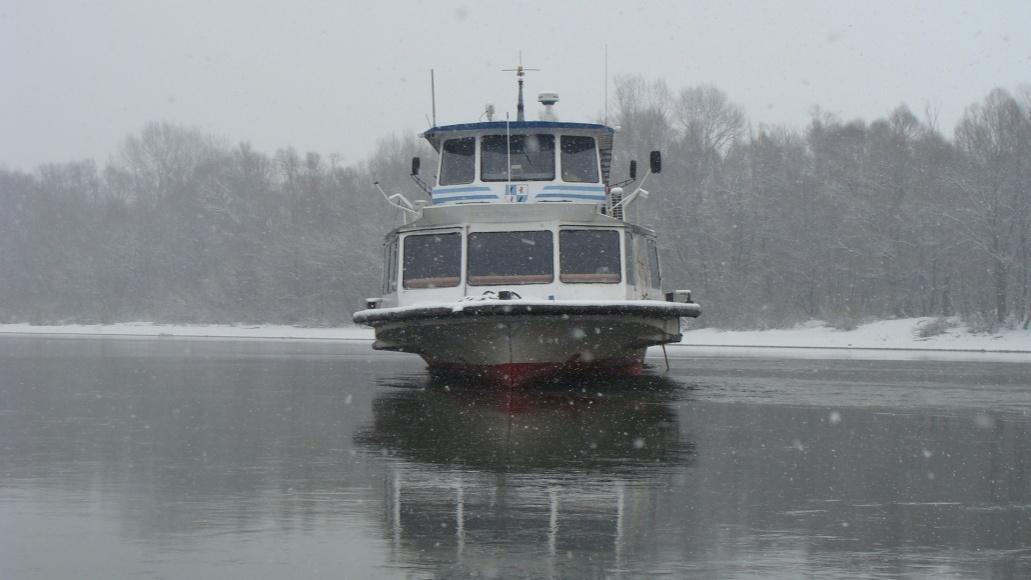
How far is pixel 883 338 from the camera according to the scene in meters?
39.4

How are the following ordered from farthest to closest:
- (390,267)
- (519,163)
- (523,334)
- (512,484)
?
(390,267), (519,163), (523,334), (512,484)

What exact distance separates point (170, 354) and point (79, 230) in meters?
54.9

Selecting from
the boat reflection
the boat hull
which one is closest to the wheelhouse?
the boat hull

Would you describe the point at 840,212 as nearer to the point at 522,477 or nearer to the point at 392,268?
the point at 392,268

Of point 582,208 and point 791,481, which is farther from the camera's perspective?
point 582,208

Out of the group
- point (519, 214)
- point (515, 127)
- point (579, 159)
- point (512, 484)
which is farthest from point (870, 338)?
point (512, 484)

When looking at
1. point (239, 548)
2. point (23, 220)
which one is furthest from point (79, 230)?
point (239, 548)

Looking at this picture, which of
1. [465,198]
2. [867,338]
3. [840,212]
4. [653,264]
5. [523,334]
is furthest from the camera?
[840,212]

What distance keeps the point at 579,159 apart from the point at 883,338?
23.9 metres

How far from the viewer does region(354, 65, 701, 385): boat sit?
1543 centimetres

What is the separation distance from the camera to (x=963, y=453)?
381 inches

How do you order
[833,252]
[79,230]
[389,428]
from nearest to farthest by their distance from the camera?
[389,428] → [833,252] → [79,230]

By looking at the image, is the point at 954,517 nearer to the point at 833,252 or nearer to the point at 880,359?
the point at 880,359

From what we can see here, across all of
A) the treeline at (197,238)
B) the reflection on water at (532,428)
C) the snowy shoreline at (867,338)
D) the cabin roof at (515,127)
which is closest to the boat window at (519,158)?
the cabin roof at (515,127)
